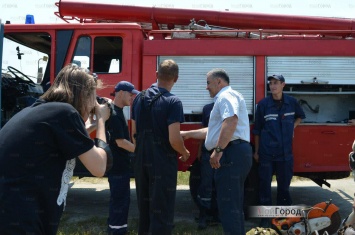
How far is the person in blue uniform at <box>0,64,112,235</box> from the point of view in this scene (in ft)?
6.87

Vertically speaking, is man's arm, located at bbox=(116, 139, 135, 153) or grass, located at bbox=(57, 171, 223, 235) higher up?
man's arm, located at bbox=(116, 139, 135, 153)

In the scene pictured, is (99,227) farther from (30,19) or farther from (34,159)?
(34,159)

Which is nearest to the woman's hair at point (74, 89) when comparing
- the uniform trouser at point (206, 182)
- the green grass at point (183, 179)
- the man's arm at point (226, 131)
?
the man's arm at point (226, 131)

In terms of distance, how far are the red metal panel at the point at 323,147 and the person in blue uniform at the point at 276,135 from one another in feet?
0.80

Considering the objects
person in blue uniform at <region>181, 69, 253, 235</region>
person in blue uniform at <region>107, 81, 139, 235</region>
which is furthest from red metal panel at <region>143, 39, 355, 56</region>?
person in blue uniform at <region>181, 69, 253, 235</region>

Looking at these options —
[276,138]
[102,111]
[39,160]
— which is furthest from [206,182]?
[39,160]

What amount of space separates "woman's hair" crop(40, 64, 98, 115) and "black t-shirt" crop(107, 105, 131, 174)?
2812 millimetres

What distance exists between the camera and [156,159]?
161 inches

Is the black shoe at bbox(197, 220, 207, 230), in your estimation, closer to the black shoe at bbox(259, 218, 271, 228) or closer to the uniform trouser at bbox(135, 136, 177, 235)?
the black shoe at bbox(259, 218, 271, 228)

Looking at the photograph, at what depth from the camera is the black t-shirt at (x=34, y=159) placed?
2092mm

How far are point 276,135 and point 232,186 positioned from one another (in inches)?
65.9

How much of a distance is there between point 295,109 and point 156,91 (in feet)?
7.64

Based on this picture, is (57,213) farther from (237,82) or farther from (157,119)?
(237,82)

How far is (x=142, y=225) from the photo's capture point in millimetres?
4293
